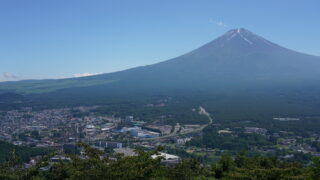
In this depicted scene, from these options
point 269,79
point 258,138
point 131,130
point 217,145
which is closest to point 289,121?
point 258,138

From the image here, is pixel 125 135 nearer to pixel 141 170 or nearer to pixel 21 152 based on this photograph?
pixel 21 152

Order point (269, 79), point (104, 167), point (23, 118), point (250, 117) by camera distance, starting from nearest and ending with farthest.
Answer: point (104, 167) < point (250, 117) < point (23, 118) < point (269, 79)

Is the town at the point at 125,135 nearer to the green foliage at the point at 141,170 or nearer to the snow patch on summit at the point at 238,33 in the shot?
the green foliage at the point at 141,170

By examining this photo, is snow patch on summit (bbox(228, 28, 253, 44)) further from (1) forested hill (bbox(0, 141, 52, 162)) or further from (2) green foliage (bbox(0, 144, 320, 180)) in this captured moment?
(2) green foliage (bbox(0, 144, 320, 180))

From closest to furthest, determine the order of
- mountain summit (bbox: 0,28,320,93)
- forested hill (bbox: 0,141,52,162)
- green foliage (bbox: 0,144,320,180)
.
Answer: green foliage (bbox: 0,144,320,180) → forested hill (bbox: 0,141,52,162) → mountain summit (bbox: 0,28,320,93)

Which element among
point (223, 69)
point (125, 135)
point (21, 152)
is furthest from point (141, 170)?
point (223, 69)

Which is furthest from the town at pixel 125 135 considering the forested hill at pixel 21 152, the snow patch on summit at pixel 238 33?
the snow patch on summit at pixel 238 33

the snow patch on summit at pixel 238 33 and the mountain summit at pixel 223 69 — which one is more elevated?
the snow patch on summit at pixel 238 33

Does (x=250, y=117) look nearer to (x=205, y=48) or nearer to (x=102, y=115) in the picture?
(x=102, y=115)

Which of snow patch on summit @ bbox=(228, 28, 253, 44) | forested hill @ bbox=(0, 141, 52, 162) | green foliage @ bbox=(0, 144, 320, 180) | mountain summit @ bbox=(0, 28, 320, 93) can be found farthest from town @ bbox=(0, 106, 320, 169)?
snow patch on summit @ bbox=(228, 28, 253, 44)
